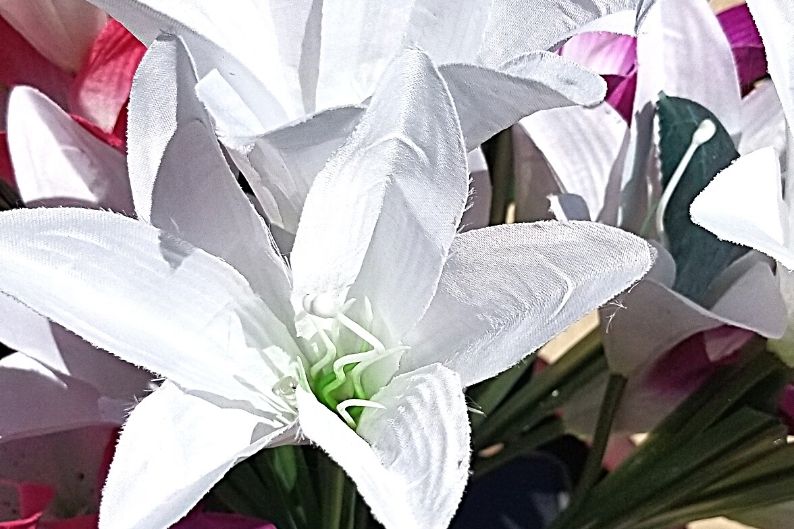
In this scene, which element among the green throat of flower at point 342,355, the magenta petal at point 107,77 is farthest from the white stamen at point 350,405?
the magenta petal at point 107,77

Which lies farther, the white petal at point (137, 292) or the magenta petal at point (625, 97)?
the magenta petal at point (625, 97)

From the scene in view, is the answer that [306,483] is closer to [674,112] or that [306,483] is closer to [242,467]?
[242,467]

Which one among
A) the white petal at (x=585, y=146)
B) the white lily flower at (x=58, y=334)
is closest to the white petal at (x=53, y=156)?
the white lily flower at (x=58, y=334)

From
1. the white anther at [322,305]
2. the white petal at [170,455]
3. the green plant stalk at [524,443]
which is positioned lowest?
the green plant stalk at [524,443]

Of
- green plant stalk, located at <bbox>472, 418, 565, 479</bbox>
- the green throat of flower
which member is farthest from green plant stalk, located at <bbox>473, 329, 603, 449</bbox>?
the green throat of flower

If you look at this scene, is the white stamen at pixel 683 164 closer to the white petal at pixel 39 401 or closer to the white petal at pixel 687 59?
the white petal at pixel 687 59

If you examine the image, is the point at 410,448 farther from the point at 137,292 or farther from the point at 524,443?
the point at 524,443

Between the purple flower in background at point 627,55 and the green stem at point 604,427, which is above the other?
the purple flower in background at point 627,55
